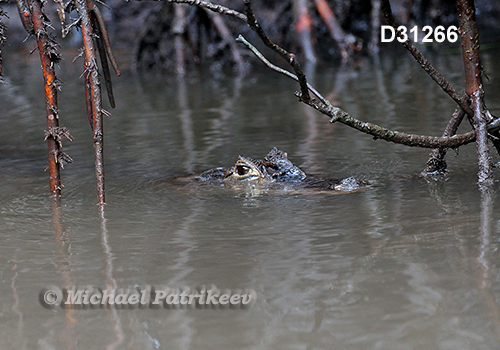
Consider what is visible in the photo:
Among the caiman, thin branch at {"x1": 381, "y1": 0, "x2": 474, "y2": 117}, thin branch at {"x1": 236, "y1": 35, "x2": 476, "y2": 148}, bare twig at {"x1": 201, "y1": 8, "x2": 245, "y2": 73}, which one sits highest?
bare twig at {"x1": 201, "y1": 8, "x2": 245, "y2": 73}

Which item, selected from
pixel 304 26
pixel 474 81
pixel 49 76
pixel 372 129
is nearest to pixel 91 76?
pixel 49 76

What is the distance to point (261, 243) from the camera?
11.7ft

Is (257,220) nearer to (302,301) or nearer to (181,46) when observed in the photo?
(302,301)

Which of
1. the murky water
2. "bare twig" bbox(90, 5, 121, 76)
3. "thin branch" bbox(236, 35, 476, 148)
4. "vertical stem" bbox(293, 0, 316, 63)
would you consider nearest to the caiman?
the murky water

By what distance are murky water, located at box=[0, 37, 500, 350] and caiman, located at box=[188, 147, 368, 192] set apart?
0.60 feet

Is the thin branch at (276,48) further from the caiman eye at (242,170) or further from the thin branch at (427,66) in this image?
the caiman eye at (242,170)

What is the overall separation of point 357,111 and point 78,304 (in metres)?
5.22

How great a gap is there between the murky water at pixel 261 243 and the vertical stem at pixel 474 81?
17 centimetres

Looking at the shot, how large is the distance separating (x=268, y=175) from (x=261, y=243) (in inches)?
56.4

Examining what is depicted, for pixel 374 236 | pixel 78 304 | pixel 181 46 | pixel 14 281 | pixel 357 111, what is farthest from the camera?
pixel 181 46

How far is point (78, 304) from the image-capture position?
9.54 ft

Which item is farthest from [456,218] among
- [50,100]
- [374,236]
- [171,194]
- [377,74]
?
[377,74]

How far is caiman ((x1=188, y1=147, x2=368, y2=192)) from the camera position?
482 centimetres

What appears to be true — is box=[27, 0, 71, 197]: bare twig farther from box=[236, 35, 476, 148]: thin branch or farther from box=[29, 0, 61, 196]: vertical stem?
box=[236, 35, 476, 148]: thin branch
